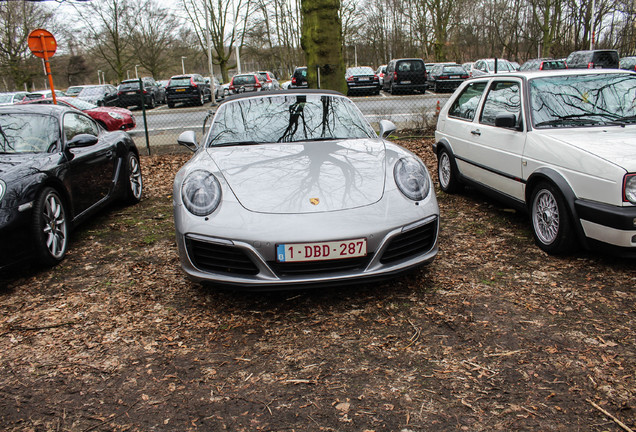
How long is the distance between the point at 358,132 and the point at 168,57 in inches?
2078

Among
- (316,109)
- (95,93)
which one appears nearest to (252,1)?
(95,93)

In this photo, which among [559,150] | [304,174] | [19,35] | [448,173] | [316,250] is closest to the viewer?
[316,250]

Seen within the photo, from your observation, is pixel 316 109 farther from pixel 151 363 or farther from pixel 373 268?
pixel 151 363

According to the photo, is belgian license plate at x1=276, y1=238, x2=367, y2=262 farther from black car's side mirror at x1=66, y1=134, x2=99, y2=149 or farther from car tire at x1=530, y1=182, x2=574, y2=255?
black car's side mirror at x1=66, y1=134, x2=99, y2=149

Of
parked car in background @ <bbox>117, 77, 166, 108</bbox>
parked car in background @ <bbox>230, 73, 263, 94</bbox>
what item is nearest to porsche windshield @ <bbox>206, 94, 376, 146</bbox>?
parked car in background @ <bbox>230, 73, 263, 94</bbox>

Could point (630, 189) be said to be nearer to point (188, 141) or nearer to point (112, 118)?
point (188, 141)

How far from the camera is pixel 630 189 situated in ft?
10.9

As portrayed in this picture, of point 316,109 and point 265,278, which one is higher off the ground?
point 316,109

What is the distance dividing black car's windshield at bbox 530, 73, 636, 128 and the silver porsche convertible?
1.55 m

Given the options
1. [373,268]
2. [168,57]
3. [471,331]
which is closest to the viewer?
[471,331]

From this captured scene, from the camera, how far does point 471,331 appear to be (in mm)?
2879

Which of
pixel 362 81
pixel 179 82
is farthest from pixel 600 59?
pixel 179 82

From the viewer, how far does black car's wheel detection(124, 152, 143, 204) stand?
6.11 metres

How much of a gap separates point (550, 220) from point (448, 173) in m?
2.24
